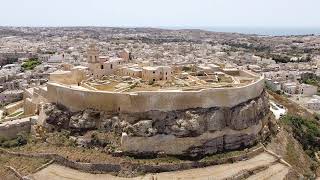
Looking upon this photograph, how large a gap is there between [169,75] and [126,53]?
7816 millimetres

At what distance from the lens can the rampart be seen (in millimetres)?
26156

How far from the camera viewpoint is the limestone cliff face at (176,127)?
2573 centimetres

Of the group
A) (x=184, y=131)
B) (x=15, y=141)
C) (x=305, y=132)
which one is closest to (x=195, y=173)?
(x=184, y=131)

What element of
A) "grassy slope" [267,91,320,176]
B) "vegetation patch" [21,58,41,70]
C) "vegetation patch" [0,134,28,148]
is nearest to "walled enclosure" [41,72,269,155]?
"grassy slope" [267,91,320,176]

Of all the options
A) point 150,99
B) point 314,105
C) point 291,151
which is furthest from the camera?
point 314,105

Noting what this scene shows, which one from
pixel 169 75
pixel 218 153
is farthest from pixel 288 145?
pixel 169 75

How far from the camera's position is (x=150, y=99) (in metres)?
26.1

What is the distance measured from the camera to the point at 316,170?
30562mm

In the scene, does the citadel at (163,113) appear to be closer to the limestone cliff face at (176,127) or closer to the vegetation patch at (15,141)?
the limestone cliff face at (176,127)

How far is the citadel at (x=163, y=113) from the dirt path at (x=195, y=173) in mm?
1335

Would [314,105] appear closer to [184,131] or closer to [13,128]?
[184,131]

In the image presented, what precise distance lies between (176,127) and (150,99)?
2144 millimetres

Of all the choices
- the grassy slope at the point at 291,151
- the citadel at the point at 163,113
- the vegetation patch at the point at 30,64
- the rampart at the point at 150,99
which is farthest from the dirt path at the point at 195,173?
the vegetation patch at the point at 30,64

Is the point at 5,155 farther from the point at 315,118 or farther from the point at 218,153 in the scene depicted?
the point at 315,118
